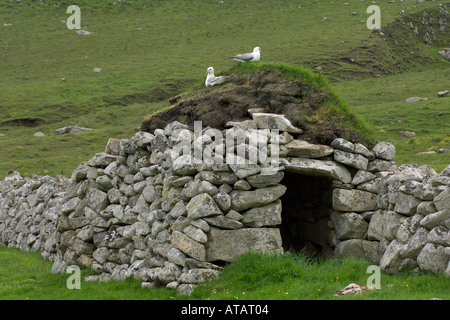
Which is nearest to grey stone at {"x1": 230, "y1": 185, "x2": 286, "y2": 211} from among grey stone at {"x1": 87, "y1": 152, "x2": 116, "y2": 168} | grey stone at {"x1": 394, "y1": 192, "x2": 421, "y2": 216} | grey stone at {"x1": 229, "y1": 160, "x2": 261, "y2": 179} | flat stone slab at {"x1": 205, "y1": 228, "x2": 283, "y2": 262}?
grey stone at {"x1": 229, "y1": 160, "x2": 261, "y2": 179}

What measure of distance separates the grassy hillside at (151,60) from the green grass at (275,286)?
9.07 metres

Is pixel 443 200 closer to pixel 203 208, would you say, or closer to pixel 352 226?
pixel 352 226

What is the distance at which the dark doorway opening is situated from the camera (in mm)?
13648

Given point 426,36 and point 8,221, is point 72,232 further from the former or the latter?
point 426,36

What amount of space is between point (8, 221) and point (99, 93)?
30.1 meters

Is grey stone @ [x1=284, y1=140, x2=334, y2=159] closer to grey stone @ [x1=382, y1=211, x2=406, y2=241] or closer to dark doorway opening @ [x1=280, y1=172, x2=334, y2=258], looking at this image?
dark doorway opening @ [x1=280, y1=172, x2=334, y2=258]

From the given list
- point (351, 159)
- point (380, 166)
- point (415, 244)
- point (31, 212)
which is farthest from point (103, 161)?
point (415, 244)

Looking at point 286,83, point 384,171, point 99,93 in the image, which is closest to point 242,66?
point 286,83

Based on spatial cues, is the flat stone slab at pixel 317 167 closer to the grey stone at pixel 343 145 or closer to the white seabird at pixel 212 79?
the grey stone at pixel 343 145

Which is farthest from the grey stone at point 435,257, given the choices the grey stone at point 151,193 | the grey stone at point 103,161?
the grey stone at point 103,161

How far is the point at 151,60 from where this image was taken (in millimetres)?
63594

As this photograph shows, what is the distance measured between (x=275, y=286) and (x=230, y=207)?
2135mm

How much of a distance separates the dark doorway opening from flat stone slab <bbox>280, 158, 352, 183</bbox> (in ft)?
3.77

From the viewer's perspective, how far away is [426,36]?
69.6 metres
